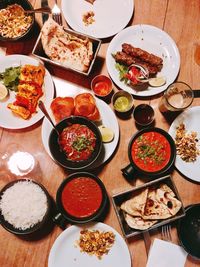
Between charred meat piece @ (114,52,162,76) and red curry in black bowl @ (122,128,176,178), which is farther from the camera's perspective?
charred meat piece @ (114,52,162,76)

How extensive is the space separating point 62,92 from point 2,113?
582mm

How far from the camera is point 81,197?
10.8ft

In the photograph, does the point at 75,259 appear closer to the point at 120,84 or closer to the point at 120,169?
the point at 120,169

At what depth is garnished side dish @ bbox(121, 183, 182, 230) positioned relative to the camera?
319 centimetres

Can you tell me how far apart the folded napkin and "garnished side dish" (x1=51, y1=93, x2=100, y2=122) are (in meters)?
1.26

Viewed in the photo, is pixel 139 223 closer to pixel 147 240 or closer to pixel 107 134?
pixel 147 240

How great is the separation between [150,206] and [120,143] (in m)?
0.63

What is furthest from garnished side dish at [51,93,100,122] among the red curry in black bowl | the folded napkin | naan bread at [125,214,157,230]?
the folded napkin

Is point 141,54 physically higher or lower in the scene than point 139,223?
higher

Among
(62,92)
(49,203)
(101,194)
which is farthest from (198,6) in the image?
(49,203)

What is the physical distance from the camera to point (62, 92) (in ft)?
11.8

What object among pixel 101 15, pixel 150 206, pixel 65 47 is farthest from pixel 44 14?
pixel 150 206

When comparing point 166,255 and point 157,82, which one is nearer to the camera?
point 166,255

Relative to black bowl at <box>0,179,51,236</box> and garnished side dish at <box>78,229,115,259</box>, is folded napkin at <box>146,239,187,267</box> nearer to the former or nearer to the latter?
garnished side dish at <box>78,229,115,259</box>
